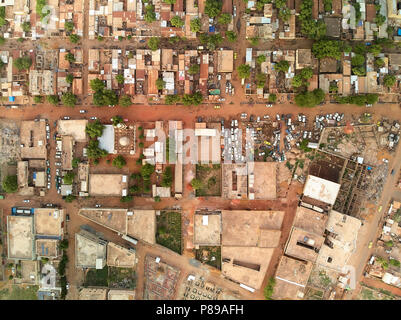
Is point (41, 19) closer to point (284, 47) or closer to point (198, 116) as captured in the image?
point (198, 116)

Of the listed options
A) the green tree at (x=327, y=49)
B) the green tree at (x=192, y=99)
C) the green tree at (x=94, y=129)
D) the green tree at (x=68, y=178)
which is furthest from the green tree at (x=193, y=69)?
the green tree at (x=68, y=178)

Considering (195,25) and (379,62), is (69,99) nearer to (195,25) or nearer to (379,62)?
(195,25)

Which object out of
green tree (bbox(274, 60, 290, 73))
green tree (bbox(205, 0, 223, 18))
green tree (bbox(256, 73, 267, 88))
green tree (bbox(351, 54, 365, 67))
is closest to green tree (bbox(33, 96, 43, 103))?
green tree (bbox(205, 0, 223, 18))

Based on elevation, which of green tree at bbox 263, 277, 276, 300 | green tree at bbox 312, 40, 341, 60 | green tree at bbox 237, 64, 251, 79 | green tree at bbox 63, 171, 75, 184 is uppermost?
green tree at bbox 312, 40, 341, 60

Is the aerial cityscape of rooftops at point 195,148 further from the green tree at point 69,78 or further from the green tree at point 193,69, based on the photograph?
the green tree at point 193,69

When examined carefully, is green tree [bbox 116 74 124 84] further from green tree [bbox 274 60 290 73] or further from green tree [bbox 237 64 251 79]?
green tree [bbox 274 60 290 73]

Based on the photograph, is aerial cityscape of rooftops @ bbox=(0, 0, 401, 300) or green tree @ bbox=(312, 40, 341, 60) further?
aerial cityscape of rooftops @ bbox=(0, 0, 401, 300)

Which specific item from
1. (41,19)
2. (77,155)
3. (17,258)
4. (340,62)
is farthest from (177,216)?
(41,19)

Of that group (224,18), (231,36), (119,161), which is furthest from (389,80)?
(119,161)
